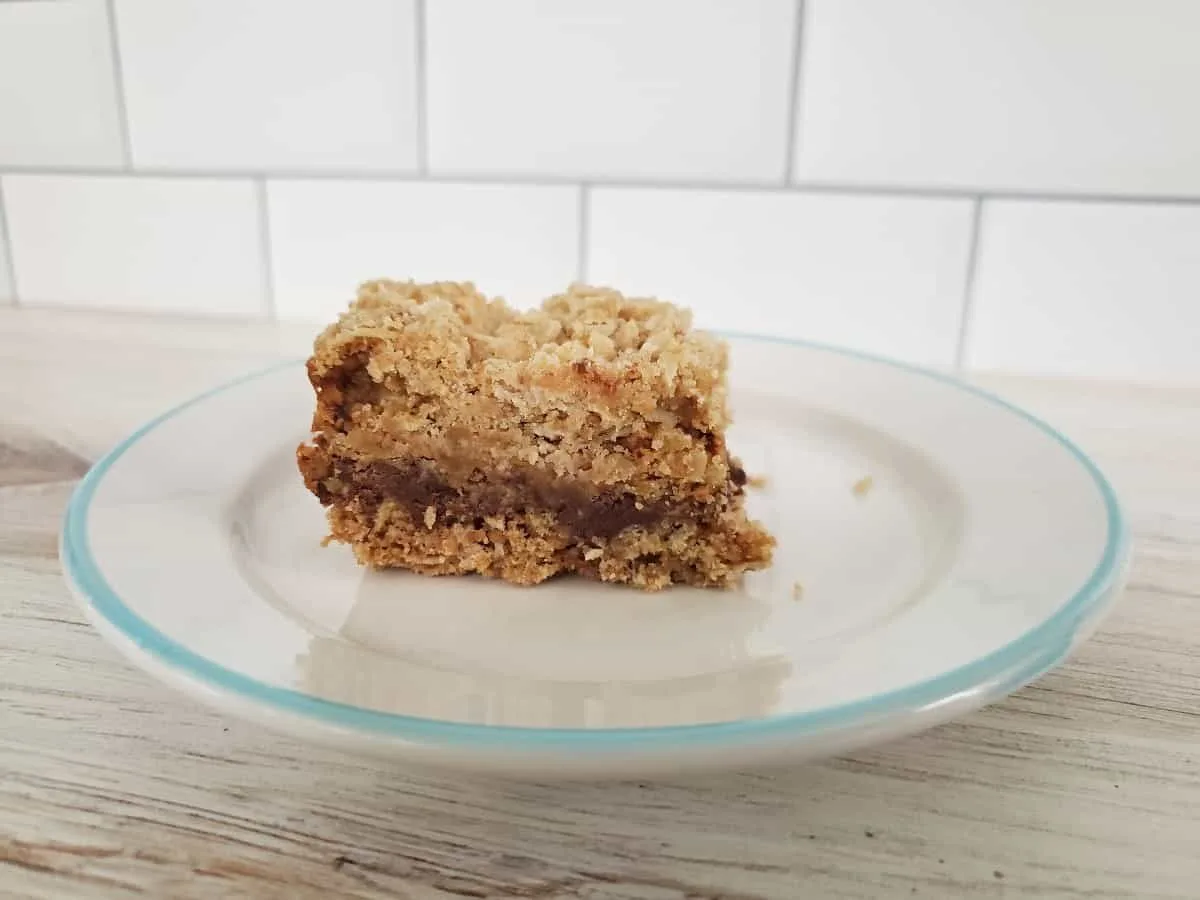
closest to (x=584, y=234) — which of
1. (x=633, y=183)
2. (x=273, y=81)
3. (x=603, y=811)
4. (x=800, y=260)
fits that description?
(x=633, y=183)

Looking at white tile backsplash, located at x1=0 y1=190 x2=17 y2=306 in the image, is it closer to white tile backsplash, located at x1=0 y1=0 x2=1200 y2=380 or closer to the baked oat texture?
white tile backsplash, located at x1=0 y1=0 x2=1200 y2=380

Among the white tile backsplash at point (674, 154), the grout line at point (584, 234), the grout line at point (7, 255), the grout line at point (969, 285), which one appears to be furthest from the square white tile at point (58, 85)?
the grout line at point (969, 285)

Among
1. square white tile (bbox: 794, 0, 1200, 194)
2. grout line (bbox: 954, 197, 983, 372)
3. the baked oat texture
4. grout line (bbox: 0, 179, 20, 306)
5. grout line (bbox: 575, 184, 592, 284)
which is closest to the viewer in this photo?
the baked oat texture

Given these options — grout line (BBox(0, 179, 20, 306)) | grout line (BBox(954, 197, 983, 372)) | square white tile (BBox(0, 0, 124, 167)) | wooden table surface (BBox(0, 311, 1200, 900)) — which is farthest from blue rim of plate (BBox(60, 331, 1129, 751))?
grout line (BBox(0, 179, 20, 306))

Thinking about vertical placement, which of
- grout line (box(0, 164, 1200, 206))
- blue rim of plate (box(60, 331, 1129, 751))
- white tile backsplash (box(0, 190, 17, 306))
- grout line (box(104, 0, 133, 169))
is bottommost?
white tile backsplash (box(0, 190, 17, 306))

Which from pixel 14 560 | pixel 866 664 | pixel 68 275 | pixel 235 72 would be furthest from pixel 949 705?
pixel 68 275

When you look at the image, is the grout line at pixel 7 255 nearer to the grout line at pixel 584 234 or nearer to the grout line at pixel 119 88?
the grout line at pixel 119 88
